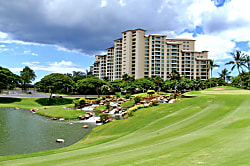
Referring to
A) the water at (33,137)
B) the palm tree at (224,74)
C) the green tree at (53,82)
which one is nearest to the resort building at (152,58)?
the palm tree at (224,74)

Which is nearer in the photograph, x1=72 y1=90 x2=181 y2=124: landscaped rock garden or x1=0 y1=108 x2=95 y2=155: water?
x1=0 y1=108 x2=95 y2=155: water

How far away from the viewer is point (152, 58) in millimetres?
120125

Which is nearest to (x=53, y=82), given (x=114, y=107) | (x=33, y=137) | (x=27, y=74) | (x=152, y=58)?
(x=114, y=107)

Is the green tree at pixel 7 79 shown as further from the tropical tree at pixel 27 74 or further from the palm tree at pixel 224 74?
the palm tree at pixel 224 74

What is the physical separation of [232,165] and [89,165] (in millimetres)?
6071

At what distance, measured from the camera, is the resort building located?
11862cm

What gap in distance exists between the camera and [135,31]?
11962 centimetres

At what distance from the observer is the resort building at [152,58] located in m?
119

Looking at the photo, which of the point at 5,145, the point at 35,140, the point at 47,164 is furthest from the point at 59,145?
the point at 47,164

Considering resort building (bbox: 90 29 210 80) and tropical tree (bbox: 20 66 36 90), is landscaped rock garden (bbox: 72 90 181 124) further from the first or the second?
tropical tree (bbox: 20 66 36 90)

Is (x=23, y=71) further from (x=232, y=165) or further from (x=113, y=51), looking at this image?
(x=232, y=165)

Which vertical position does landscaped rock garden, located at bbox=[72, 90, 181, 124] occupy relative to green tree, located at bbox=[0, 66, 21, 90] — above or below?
below

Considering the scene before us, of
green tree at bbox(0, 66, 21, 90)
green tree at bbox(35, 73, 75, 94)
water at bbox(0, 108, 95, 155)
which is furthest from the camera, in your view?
green tree at bbox(35, 73, 75, 94)

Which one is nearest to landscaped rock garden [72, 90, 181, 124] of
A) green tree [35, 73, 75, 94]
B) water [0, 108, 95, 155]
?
water [0, 108, 95, 155]
